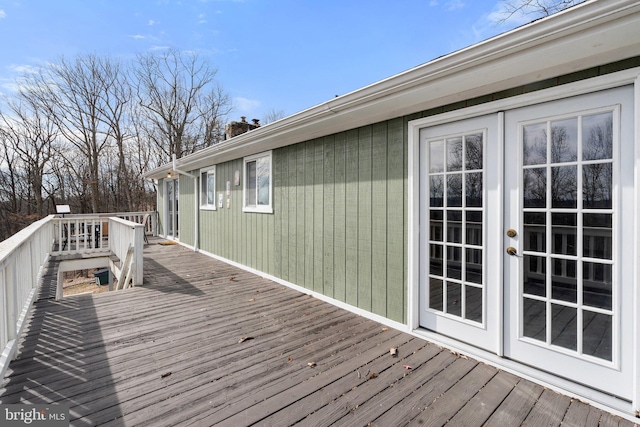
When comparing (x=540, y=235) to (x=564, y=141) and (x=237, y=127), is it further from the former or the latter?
(x=237, y=127)

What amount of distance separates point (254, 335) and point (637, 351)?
285 centimetres

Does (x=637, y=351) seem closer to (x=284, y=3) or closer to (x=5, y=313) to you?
(x=5, y=313)

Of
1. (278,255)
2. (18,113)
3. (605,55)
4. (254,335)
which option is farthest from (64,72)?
(605,55)

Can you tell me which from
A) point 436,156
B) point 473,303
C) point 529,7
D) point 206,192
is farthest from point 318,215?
point 529,7

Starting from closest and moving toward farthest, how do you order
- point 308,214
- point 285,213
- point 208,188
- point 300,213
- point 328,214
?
point 328,214 → point 308,214 → point 300,213 → point 285,213 → point 208,188

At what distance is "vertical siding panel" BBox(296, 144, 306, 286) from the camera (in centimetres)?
432

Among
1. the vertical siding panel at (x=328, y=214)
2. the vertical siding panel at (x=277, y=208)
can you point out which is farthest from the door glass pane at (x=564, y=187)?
the vertical siding panel at (x=277, y=208)

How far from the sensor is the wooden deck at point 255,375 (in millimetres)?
1770

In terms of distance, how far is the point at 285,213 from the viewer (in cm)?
467

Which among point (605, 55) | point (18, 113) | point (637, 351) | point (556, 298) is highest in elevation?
point (18, 113)

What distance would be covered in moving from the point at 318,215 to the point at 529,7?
19.4 feet

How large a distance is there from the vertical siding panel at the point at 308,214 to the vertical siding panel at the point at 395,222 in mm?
1348

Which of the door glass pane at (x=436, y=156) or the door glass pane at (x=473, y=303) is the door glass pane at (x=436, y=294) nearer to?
the door glass pane at (x=473, y=303)

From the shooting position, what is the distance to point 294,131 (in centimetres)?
386
